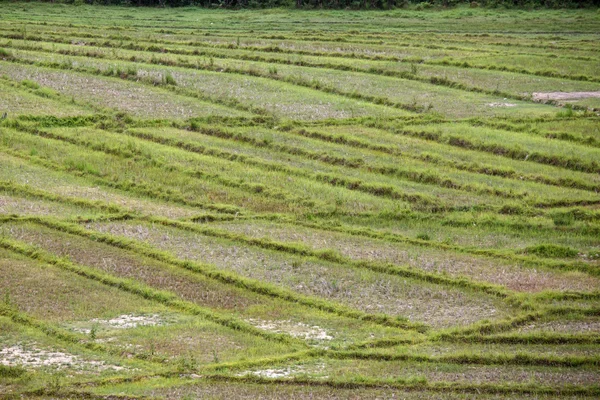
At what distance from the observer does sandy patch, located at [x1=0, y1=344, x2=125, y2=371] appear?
1145 centimetres

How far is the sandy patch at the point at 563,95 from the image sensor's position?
90.9 feet

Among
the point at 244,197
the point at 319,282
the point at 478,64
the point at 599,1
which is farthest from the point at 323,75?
the point at 599,1

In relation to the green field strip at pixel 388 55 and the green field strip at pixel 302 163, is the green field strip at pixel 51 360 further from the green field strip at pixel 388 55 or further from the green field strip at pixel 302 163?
the green field strip at pixel 388 55

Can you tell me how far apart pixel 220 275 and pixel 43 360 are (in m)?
3.89

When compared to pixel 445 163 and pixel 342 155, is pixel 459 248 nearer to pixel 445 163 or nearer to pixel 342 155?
pixel 445 163

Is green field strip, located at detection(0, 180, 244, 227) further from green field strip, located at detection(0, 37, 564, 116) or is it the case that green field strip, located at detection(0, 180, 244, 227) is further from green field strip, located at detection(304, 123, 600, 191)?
green field strip, located at detection(0, 37, 564, 116)

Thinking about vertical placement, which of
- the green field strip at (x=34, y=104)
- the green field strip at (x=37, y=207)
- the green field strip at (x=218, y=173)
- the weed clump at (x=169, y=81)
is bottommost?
the green field strip at (x=37, y=207)

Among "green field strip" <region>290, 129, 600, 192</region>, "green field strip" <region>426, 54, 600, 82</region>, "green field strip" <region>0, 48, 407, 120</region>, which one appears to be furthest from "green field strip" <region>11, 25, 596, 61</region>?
"green field strip" <region>290, 129, 600, 192</region>

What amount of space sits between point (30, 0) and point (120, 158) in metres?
38.4

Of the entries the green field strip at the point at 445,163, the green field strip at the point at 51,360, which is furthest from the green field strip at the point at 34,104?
the green field strip at the point at 51,360

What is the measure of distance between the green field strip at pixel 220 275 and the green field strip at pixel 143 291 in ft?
3.46

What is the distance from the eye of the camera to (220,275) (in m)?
14.9

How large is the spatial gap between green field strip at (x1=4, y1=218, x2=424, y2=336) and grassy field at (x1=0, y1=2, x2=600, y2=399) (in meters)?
0.03

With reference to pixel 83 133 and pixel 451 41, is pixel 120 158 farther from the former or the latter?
pixel 451 41
